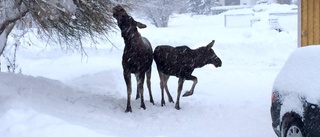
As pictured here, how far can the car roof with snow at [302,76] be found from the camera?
617cm

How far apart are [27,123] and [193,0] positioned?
4408 cm

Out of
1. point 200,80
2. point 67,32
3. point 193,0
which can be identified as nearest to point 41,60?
point 200,80

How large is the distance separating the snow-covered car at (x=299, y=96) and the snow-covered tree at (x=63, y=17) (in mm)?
4460

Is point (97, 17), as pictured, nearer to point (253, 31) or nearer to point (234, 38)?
point (234, 38)

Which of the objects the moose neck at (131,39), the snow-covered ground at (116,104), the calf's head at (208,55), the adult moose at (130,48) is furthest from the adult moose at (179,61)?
the moose neck at (131,39)

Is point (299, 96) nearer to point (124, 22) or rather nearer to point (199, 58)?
point (124, 22)

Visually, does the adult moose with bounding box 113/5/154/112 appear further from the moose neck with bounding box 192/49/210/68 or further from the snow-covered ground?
the moose neck with bounding box 192/49/210/68

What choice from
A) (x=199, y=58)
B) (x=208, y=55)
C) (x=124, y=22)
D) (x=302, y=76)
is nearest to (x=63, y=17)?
(x=124, y=22)

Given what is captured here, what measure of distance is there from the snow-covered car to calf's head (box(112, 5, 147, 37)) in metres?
4.34

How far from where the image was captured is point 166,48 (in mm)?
11430

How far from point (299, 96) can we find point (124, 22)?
4.99 meters

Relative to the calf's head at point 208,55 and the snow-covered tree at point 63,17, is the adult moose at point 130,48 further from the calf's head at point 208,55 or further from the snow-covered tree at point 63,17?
the calf's head at point 208,55

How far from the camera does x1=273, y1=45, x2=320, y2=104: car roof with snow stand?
243 inches

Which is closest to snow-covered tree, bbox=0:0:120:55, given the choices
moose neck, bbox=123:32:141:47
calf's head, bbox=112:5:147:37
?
calf's head, bbox=112:5:147:37
